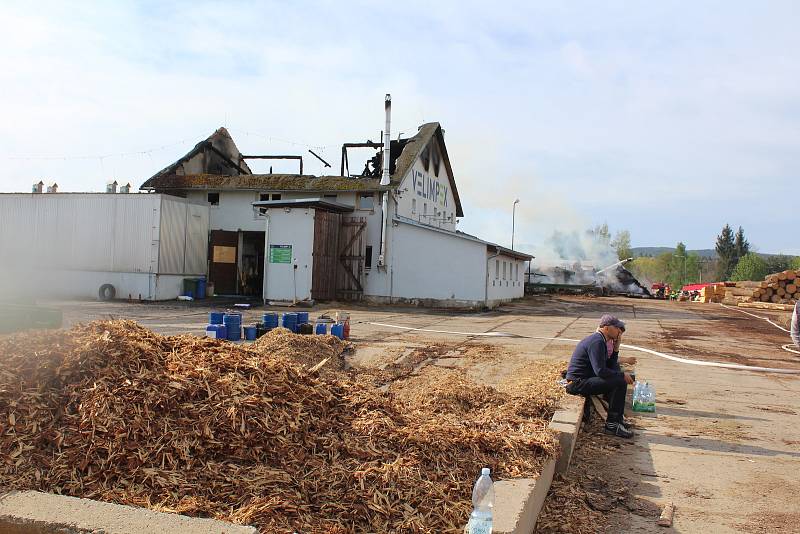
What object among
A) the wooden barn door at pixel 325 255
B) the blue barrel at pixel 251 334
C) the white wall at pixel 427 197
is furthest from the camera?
the white wall at pixel 427 197

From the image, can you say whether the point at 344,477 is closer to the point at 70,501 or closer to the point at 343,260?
the point at 70,501

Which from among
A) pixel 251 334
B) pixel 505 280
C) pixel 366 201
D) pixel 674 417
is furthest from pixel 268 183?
pixel 674 417

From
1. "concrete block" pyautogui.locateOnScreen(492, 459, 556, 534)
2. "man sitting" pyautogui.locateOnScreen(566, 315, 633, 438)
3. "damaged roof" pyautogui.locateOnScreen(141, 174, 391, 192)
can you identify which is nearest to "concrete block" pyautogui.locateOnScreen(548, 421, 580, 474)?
"concrete block" pyautogui.locateOnScreen(492, 459, 556, 534)

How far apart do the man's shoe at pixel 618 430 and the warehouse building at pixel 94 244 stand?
72.3 feet

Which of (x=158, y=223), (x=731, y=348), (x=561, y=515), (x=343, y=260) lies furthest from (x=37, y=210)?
(x=561, y=515)

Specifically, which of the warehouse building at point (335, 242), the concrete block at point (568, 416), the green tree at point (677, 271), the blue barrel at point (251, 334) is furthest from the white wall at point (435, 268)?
the green tree at point (677, 271)

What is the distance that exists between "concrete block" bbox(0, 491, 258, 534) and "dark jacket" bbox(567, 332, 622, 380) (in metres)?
5.11

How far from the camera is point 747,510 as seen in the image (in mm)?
4941

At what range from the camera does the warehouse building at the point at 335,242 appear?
25.9 metres

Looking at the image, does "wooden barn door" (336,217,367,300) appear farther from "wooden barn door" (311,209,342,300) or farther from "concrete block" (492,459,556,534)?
"concrete block" (492,459,556,534)

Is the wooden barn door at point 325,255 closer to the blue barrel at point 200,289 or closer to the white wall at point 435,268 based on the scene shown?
the white wall at point 435,268

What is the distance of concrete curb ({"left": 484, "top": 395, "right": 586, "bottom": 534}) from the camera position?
Answer: 363cm

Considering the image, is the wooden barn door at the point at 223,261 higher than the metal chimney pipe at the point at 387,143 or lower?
lower

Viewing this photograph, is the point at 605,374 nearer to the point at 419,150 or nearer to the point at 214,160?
the point at 419,150
